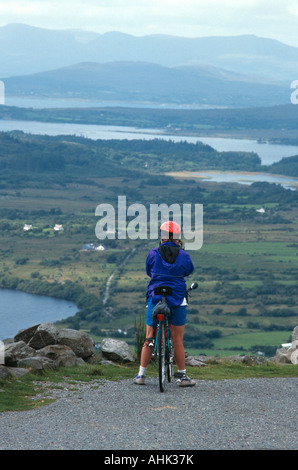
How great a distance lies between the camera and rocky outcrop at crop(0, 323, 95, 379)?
9.88m

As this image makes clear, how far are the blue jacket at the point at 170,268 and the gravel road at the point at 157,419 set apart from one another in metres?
1.06

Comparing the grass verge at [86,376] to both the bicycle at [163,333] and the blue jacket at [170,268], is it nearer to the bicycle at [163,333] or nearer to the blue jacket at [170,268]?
the bicycle at [163,333]

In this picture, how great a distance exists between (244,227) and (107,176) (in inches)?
2325

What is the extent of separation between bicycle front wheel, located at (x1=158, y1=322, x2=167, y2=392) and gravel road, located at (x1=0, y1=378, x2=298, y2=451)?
0.43 feet

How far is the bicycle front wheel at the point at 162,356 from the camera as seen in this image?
855 cm

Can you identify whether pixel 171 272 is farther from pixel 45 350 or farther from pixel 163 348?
pixel 45 350

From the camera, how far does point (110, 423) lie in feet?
23.8

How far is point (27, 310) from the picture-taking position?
5378 centimetres

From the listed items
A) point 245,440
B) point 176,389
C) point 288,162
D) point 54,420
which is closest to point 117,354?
point 176,389

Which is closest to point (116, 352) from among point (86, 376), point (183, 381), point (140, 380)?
point (86, 376)

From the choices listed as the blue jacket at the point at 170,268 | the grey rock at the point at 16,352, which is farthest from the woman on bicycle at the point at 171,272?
the grey rock at the point at 16,352

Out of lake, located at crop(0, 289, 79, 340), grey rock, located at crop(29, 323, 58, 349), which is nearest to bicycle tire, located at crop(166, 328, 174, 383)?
grey rock, located at crop(29, 323, 58, 349)

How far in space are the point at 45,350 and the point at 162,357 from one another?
8.11 feet

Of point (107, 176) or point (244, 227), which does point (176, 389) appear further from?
point (107, 176)
